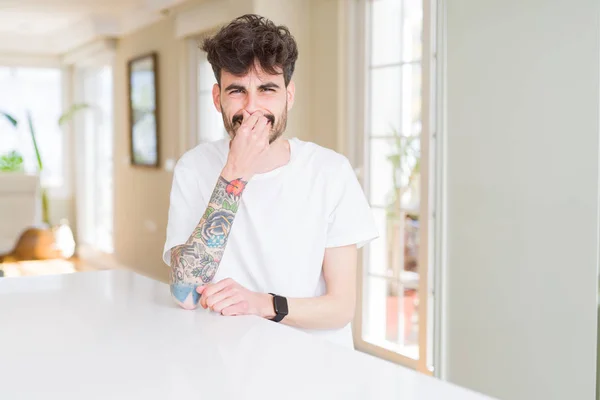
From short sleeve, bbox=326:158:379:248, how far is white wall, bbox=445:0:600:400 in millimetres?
1182

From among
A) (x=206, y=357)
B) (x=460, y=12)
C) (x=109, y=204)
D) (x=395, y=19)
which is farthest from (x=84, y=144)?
(x=206, y=357)

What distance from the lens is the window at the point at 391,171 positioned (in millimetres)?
3691

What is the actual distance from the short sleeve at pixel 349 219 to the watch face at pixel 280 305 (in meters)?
0.21

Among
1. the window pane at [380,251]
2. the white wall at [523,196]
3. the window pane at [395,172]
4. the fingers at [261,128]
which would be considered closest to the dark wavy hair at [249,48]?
the fingers at [261,128]

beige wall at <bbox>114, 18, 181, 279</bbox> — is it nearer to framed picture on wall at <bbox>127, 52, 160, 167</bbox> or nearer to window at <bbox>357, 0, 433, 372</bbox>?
framed picture on wall at <bbox>127, 52, 160, 167</bbox>

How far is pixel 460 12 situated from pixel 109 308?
2.11 m

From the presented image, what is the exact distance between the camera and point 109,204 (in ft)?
26.2

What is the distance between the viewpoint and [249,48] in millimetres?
1553

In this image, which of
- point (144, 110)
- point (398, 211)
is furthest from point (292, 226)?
point (144, 110)

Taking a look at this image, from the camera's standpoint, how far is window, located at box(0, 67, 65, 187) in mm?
8641

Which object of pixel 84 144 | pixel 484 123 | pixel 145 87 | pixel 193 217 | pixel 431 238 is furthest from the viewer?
pixel 84 144

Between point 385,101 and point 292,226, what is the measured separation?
7.57 ft

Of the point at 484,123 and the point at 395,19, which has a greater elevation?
the point at 395,19

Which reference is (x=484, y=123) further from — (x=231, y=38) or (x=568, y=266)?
(x=231, y=38)
